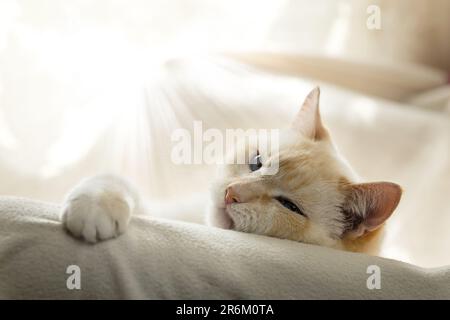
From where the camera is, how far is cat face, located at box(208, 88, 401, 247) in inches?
42.1

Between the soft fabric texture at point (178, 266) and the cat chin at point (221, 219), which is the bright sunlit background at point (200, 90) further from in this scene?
the soft fabric texture at point (178, 266)

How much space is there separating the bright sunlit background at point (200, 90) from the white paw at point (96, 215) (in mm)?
518

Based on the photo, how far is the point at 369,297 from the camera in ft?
2.81

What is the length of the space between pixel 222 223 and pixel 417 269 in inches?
16.4

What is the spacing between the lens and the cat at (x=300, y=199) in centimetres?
106

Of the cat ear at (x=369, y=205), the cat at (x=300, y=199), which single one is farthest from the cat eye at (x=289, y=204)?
the cat ear at (x=369, y=205)

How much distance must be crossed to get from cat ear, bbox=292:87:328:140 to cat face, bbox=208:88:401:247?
0.28 feet

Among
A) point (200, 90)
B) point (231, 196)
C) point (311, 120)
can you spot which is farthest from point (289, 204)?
point (200, 90)

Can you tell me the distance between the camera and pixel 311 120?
1.30 meters

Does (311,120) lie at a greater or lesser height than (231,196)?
greater

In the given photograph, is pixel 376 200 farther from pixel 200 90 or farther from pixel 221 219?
pixel 200 90

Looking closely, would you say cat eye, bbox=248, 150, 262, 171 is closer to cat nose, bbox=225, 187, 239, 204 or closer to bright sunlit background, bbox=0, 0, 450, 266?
cat nose, bbox=225, 187, 239, 204

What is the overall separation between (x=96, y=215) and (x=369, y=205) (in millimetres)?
563
